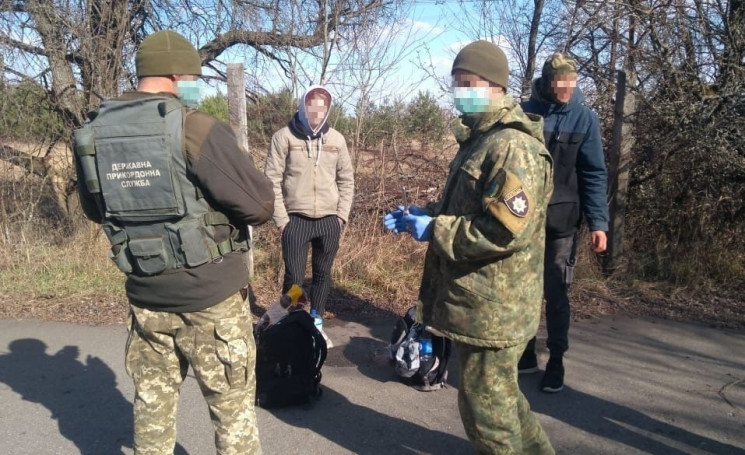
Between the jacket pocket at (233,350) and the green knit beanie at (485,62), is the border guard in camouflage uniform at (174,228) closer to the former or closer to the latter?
the jacket pocket at (233,350)

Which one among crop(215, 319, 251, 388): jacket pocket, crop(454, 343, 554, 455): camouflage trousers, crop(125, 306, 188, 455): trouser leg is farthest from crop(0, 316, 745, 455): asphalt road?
crop(215, 319, 251, 388): jacket pocket

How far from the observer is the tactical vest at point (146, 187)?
221 cm

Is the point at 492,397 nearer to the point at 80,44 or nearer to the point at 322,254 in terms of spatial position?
the point at 322,254

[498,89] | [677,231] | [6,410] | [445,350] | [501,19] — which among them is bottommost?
[6,410]

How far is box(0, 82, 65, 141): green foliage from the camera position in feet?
22.3

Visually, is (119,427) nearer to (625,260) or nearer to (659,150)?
(625,260)

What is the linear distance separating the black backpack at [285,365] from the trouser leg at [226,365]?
942 mm

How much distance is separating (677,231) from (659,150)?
0.89 m

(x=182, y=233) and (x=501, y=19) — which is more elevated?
(x=501, y=19)

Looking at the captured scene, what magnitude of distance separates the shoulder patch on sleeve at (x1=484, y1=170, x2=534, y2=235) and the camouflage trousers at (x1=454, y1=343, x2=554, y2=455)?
1.80 ft

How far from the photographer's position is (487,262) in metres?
2.29

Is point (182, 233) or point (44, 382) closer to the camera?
point (182, 233)

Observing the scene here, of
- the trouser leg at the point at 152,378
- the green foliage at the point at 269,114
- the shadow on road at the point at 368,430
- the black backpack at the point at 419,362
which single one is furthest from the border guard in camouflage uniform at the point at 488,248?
the green foliage at the point at 269,114

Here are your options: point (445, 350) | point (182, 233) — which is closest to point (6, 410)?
point (182, 233)
